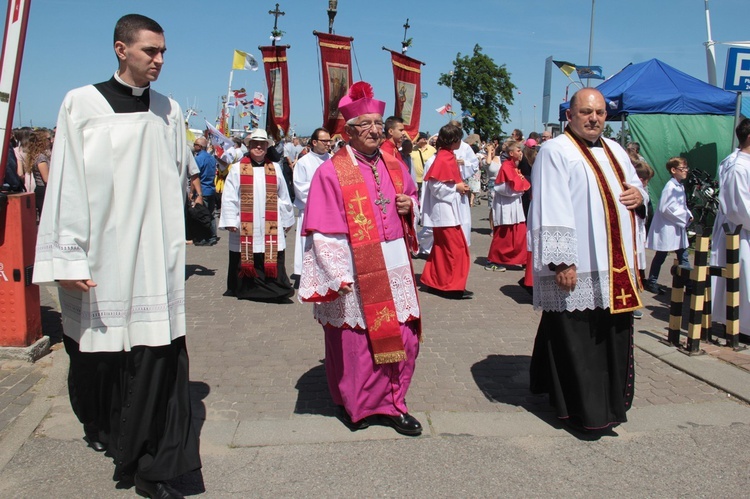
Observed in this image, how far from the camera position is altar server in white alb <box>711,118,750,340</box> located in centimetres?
566

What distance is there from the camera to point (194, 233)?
10.7 metres

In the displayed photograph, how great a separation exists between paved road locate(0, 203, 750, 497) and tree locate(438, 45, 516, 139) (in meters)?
50.2

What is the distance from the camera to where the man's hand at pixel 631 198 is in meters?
3.89

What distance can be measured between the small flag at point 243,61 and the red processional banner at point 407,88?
12.4m

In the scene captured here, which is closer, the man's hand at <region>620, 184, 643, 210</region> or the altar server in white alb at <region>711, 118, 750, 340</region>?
the man's hand at <region>620, 184, 643, 210</region>

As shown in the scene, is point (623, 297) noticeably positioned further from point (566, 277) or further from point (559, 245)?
point (559, 245)

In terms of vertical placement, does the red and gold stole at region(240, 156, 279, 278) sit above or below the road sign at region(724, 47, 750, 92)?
below

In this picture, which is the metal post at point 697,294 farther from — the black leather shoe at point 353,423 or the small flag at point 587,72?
the small flag at point 587,72

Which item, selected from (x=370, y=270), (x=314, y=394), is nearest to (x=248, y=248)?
(x=314, y=394)

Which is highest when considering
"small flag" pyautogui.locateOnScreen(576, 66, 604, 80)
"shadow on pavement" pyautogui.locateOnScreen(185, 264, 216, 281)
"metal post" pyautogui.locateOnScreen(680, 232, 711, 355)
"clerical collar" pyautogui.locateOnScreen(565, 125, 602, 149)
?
"small flag" pyautogui.locateOnScreen(576, 66, 604, 80)

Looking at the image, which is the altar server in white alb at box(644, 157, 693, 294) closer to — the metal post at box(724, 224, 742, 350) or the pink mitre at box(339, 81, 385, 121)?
the metal post at box(724, 224, 742, 350)

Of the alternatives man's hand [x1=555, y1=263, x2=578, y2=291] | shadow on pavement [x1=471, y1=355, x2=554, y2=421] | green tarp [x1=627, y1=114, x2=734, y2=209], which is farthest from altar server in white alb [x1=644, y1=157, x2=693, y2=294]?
green tarp [x1=627, y1=114, x2=734, y2=209]

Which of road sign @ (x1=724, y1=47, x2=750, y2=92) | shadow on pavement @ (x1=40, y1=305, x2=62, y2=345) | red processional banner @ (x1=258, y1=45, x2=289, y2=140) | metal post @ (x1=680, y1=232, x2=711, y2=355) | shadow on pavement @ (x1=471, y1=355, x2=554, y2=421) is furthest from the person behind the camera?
red processional banner @ (x1=258, y1=45, x2=289, y2=140)

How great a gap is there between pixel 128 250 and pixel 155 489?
1170 mm
